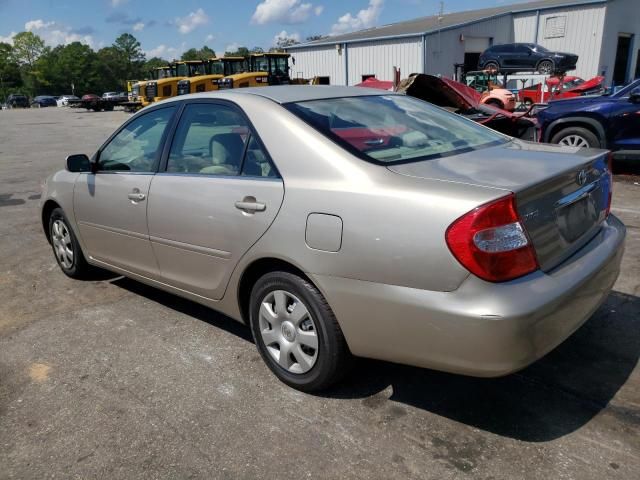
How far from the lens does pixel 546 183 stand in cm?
247

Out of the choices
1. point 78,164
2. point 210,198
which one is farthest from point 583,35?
Answer: point 210,198

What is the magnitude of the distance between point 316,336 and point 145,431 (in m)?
0.98

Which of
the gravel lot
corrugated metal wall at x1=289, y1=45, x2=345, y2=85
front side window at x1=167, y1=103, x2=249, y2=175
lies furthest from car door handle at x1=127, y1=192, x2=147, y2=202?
corrugated metal wall at x1=289, y1=45, x2=345, y2=85

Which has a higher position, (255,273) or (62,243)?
(255,273)

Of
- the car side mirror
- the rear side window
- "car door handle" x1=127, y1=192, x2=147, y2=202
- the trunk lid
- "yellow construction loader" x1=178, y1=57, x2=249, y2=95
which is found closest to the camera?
the trunk lid

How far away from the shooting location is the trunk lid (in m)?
2.40

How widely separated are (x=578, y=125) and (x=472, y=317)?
755cm

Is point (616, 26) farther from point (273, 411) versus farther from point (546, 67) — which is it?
point (273, 411)

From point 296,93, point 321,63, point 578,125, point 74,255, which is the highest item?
point 321,63

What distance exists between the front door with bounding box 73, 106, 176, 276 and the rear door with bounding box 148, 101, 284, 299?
0.17m

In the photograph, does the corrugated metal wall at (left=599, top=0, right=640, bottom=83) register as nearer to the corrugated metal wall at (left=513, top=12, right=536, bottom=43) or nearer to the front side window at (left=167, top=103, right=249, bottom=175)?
the corrugated metal wall at (left=513, top=12, right=536, bottom=43)

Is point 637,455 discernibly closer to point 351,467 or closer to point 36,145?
point 351,467

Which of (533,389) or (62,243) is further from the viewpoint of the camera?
(62,243)

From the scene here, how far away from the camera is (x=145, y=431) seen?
108 inches
